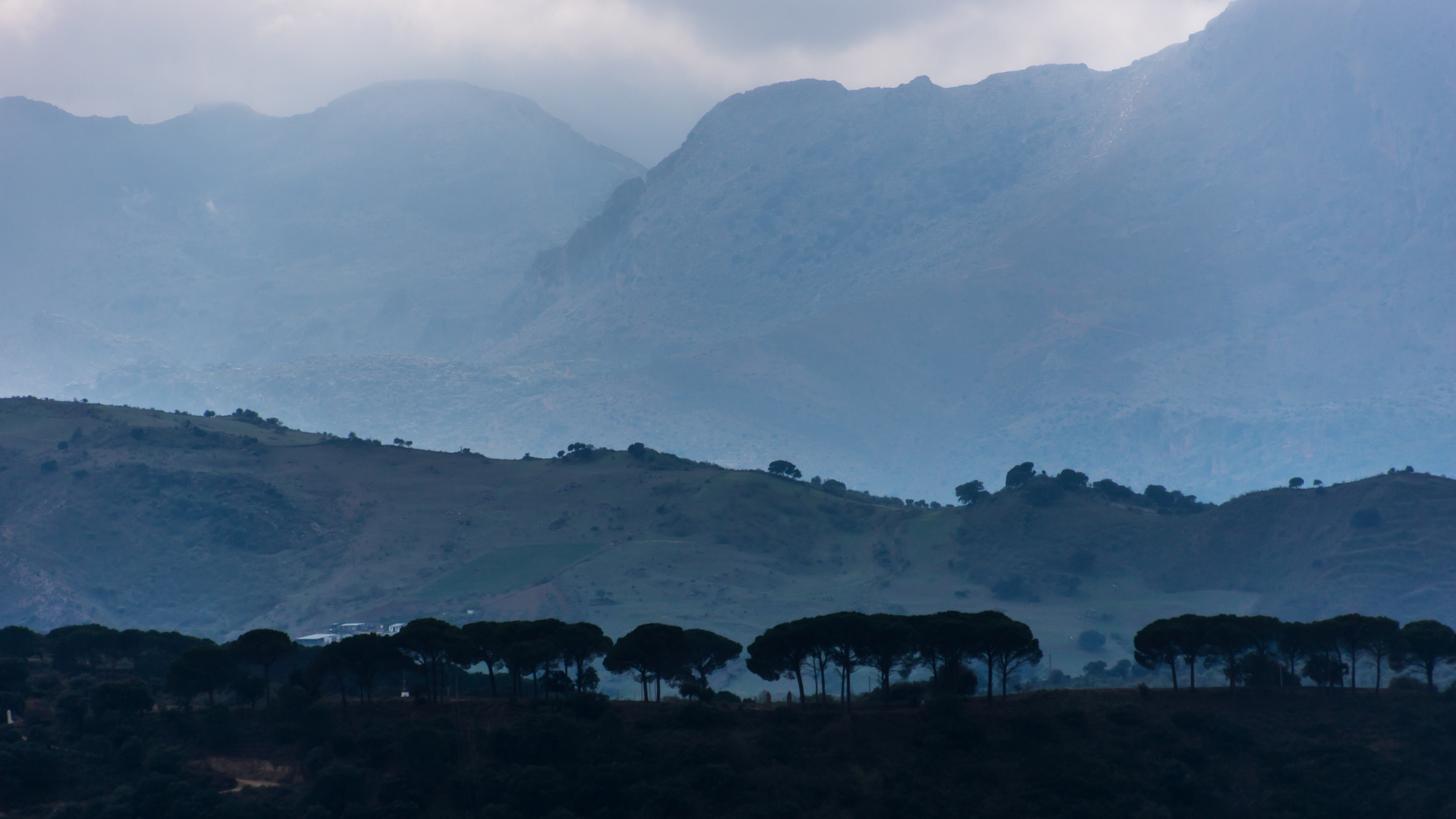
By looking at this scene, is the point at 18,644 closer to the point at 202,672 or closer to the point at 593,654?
the point at 202,672

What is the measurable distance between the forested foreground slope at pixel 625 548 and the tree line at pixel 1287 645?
277 ft

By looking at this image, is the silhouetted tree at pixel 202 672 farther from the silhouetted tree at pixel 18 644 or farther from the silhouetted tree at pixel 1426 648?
the silhouetted tree at pixel 1426 648

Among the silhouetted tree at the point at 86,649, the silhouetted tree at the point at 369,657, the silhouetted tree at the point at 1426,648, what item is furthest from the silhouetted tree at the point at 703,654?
the silhouetted tree at the point at 1426,648

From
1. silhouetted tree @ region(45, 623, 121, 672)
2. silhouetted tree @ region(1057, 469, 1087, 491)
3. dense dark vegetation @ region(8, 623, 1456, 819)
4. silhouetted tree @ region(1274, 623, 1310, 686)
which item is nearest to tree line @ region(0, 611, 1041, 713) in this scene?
dense dark vegetation @ region(8, 623, 1456, 819)

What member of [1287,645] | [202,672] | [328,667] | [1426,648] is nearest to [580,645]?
[328,667]

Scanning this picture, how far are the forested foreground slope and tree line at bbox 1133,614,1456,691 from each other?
8446 cm

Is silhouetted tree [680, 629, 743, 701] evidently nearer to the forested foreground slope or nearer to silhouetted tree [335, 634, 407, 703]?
silhouetted tree [335, 634, 407, 703]

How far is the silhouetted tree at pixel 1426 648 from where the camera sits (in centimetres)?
6438

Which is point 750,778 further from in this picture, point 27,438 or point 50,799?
point 27,438

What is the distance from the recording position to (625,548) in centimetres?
17638

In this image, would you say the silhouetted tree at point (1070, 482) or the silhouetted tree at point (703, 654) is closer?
the silhouetted tree at point (703, 654)

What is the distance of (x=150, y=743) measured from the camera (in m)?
58.1

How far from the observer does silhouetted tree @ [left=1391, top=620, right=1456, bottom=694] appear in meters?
64.4

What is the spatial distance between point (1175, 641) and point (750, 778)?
1015 inches
